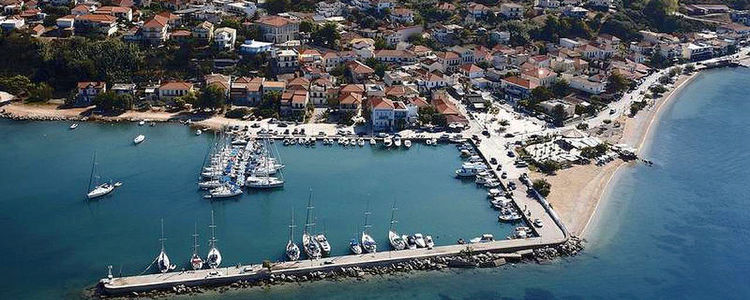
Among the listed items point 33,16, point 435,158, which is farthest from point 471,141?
point 33,16

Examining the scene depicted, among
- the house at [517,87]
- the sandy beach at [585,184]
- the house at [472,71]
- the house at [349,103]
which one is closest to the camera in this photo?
the sandy beach at [585,184]

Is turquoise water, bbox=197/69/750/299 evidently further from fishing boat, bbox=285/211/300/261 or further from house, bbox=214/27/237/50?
house, bbox=214/27/237/50

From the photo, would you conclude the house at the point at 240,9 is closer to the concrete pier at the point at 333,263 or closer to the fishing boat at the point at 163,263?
the concrete pier at the point at 333,263

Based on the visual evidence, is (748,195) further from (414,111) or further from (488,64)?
(488,64)

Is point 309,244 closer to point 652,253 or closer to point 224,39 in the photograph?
point 652,253

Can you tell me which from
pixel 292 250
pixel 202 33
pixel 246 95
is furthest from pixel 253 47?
pixel 292 250

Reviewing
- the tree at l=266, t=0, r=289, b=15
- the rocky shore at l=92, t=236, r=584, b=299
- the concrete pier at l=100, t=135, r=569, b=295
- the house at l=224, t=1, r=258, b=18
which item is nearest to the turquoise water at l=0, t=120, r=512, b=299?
the concrete pier at l=100, t=135, r=569, b=295

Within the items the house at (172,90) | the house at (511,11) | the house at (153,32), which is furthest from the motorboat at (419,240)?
the house at (511,11)
